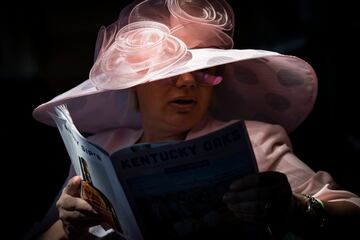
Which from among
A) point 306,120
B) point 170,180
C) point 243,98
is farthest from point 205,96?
point 306,120

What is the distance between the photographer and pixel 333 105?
1500 millimetres

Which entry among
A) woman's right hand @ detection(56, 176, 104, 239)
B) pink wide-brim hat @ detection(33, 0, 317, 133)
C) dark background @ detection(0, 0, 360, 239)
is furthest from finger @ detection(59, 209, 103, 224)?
dark background @ detection(0, 0, 360, 239)

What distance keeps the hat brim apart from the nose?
4cm

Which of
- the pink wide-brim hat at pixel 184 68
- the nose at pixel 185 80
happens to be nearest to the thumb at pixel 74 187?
the pink wide-brim hat at pixel 184 68

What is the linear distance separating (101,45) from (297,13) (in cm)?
73

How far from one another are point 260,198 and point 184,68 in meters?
0.29

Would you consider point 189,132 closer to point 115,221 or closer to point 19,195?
point 115,221

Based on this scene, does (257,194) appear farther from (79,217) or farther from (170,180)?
(79,217)

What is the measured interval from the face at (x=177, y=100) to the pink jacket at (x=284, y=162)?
55 mm

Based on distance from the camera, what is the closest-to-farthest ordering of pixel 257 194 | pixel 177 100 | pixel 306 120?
pixel 257 194 < pixel 177 100 < pixel 306 120

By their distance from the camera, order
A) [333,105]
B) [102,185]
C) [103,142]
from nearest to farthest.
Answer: [102,185]
[103,142]
[333,105]

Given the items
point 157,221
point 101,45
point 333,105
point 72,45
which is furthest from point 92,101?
point 72,45

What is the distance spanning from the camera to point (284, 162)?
108cm

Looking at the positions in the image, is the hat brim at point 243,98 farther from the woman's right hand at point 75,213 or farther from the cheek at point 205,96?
the woman's right hand at point 75,213
